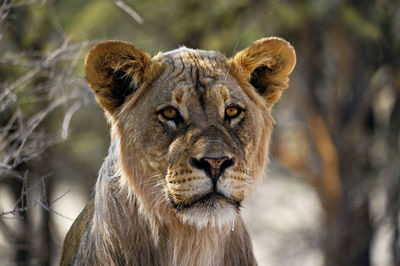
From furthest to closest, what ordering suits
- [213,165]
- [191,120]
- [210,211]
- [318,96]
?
1. [318,96]
2. [191,120]
3. [210,211]
4. [213,165]

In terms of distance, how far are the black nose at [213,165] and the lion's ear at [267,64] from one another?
88 cm

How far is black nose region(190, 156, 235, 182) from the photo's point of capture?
3.49m

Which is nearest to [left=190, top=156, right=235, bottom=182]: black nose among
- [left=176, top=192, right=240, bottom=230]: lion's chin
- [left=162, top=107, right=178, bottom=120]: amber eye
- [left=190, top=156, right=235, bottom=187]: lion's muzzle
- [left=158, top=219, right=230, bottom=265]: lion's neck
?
[left=190, top=156, right=235, bottom=187]: lion's muzzle

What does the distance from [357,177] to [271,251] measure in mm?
5677

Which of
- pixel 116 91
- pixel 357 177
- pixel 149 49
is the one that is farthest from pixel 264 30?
pixel 116 91

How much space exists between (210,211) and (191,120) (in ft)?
1.79

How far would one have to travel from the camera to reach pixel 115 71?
13.2ft

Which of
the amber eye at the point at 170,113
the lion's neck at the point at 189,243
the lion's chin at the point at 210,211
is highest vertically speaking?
the amber eye at the point at 170,113

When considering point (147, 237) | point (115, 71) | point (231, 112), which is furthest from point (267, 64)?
point (147, 237)

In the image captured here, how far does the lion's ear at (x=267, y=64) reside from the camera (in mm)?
4230

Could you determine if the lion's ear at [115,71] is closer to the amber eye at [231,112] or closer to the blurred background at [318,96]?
the amber eye at [231,112]

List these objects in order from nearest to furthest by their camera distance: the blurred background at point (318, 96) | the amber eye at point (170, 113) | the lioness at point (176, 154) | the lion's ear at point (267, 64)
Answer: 1. the lioness at point (176, 154)
2. the amber eye at point (170, 113)
3. the lion's ear at point (267, 64)
4. the blurred background at point (318, 96)

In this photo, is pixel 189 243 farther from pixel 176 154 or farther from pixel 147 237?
pixel 176 154

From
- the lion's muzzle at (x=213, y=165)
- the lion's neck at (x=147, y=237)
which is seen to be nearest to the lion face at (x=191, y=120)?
the lion's muzzle at (x=213, y=165)
